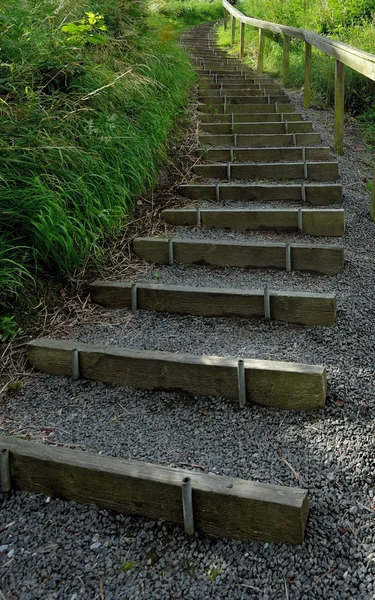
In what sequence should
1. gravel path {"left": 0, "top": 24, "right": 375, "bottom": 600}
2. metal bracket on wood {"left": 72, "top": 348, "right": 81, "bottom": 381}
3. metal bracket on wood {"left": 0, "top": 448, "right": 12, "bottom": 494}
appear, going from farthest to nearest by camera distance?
metal bracket on wood {"left": 72, "top": 348, "right": 81, "bottom": 381}, metal bracket on wood {"left": 0, "top": 448, "right": 12, "bottom": 494}, gravel path {"left": 0, "top": 24, "right": 375, "bottom": 600}

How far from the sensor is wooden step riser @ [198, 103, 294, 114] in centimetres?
600

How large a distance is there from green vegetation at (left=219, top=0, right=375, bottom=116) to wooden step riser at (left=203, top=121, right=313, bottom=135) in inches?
38.4

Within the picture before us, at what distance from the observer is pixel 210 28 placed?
53.8 feet

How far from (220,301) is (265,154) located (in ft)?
8.14

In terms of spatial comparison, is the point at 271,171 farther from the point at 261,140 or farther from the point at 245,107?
the point at 245,107

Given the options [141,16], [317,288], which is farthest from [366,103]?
[317,288]

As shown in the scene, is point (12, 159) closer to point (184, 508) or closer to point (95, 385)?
point (95, 385)

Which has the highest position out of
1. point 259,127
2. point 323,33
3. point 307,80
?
point 323,33

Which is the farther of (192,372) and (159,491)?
(192,372)

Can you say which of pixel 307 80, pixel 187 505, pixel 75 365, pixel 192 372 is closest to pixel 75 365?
pixel 75 365

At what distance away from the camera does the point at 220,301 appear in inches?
108

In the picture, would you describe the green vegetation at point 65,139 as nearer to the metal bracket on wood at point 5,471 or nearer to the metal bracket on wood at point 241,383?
the metal bracket on wood at point 5,471

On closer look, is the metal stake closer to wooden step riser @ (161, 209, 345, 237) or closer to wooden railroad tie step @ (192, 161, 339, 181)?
wooden step riser @ (161, 209, 345, 237)

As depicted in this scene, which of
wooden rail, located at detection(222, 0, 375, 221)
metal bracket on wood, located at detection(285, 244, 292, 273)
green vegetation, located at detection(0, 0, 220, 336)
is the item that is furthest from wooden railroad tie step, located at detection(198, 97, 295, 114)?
metal bracket on wood, located at detection(285, 244, 292, 273)
